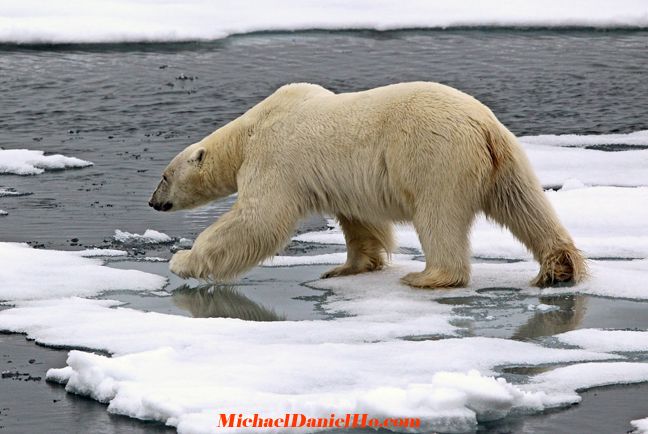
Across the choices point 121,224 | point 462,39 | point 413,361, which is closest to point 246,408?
point 413,361

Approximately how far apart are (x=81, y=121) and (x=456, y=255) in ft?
27.8

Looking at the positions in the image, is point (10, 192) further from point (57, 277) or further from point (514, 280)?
point (514, 280)

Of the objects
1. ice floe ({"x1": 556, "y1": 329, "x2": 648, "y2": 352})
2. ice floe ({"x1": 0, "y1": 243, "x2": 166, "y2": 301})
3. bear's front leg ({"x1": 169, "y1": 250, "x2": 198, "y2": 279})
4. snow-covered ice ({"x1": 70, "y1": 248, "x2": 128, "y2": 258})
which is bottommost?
snow-covered ice ({"x1": 70, "y1": 248, "x2": 128, "y2": 258})

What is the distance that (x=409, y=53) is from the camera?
1788 cm

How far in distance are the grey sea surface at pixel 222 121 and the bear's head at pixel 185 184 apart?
1.38 ft

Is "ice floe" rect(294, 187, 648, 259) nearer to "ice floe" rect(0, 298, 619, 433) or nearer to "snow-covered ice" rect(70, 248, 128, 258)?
"snow-covered ice" rect(70, 248, 128, 258)

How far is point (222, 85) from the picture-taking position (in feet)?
52.4

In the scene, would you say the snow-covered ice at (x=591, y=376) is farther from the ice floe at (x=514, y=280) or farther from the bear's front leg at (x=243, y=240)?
the bear's front leg at (x=243, y=240)

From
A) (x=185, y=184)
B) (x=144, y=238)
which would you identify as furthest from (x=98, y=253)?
(x=185, y=184)

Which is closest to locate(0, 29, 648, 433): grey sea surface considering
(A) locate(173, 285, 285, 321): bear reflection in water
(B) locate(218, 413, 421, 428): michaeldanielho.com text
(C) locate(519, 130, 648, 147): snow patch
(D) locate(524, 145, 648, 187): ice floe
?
(A) locate(173, 285, 285, 321): bear reflection in water

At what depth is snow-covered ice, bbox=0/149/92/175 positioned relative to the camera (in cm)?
1157

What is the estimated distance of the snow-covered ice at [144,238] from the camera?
8.58m

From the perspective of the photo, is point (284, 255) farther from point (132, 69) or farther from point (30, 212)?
point (132, 69)

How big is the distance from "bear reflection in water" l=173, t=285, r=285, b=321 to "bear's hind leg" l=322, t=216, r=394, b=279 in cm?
69
